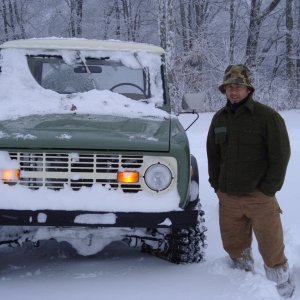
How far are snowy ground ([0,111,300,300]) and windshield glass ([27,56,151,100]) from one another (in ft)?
4.86

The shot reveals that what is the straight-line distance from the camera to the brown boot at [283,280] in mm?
3570

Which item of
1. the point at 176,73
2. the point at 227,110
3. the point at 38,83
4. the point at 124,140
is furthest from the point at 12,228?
the point at 176,73

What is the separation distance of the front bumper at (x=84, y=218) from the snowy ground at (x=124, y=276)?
47cm

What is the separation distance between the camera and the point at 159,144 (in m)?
3.38

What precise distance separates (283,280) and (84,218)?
1.53m

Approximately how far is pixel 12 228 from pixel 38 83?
156 centimetres

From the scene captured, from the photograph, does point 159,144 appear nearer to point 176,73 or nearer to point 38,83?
point 38,83

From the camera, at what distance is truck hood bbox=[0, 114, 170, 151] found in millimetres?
3301

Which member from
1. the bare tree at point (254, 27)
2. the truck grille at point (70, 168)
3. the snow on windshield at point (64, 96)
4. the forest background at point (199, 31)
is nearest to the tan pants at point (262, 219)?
the truck grille at point (70, 168)

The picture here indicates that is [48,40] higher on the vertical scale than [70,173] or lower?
higher

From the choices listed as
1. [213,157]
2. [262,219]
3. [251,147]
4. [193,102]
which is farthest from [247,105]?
[193,102]

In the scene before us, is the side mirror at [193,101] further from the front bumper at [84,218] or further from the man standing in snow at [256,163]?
the front bumper at [84,218]

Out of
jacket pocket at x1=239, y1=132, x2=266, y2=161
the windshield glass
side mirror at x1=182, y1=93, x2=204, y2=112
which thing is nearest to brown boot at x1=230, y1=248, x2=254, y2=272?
jacket pocket at x1=239, y1=132, x2=266, y2=161

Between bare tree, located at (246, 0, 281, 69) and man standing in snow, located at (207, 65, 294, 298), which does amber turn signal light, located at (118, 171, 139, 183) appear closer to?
man standing in snow, located at (207, 65, 294, 298)
